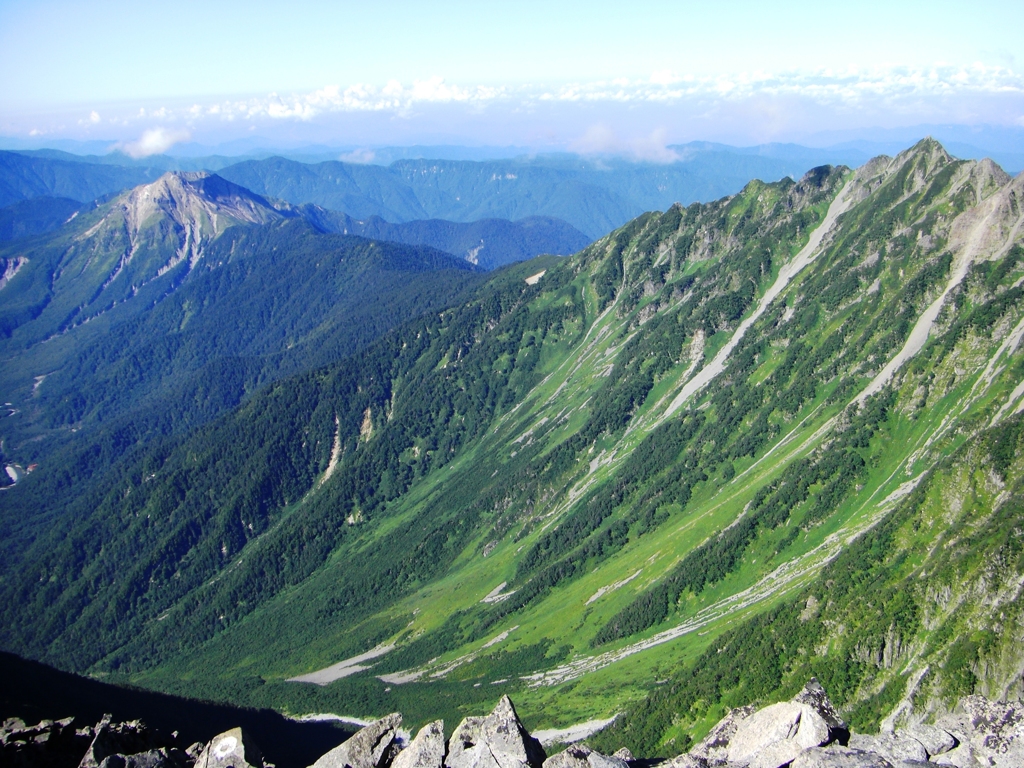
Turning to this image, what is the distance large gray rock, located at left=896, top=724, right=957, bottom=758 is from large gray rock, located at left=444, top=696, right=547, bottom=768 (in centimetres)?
1784

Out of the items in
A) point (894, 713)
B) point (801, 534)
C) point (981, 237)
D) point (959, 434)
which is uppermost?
point (981, 237)

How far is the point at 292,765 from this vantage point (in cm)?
10012

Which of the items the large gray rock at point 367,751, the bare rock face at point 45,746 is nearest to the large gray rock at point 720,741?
the large gray rock at point 367,751

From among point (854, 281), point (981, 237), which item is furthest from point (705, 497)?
point (981, 237)

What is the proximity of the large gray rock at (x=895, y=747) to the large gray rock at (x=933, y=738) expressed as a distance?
482 millimetres

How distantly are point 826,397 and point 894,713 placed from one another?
110 metres

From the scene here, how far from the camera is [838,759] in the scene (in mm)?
28438

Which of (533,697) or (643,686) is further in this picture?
(533,697)

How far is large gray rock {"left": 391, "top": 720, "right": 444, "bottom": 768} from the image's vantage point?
1336 inches

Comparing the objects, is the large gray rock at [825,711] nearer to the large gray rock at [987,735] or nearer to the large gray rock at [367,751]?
the large gray rock at [987,735]

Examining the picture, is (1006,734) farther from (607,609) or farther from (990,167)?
(990,167)

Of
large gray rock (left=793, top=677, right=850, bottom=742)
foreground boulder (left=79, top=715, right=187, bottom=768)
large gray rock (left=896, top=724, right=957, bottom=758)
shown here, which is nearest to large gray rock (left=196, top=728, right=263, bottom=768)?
foreground boulder (left=79, top=715, right=187, bottom=768)

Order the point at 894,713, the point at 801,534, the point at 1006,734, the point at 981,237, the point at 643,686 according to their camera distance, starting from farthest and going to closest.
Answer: the point at 981,237 < the point at 801,534 < the point at 643,686 < the point at 894,713 < the point at 1006,734

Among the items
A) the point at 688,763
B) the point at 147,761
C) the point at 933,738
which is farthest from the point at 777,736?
the point at 147,761
